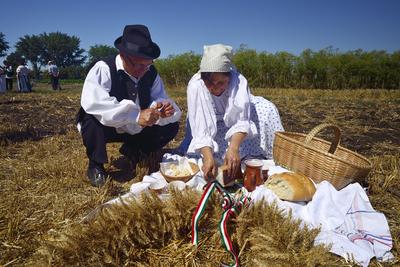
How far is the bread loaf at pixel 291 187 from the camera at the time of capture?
2.51m

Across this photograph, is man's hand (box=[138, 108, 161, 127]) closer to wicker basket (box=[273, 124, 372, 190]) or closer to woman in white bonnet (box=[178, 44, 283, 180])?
woman in white bonnet (box=[178, 44, 283, 180])

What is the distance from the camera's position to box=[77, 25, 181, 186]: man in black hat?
295 centimetres

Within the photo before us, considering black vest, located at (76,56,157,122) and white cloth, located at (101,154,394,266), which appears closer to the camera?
white cloth, located at (101,154,394,266)

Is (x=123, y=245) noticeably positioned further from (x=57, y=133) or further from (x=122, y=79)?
(x=57, y=133)

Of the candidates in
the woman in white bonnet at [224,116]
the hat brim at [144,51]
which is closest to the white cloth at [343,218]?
the woman in white bonnet at [224,116]

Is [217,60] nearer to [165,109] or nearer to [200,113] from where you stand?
[200,113]

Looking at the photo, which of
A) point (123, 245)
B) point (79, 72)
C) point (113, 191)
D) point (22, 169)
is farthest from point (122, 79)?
point (79, 72)

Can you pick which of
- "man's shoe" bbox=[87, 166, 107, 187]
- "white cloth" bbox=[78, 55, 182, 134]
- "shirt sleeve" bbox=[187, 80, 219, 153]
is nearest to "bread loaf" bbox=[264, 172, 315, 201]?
"shirt sleeve" bbox=[187, 80, 219, 153]

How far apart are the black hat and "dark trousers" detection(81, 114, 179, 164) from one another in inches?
32.5

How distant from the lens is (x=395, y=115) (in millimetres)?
7355

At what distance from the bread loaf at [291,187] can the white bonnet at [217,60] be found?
3.87 feet

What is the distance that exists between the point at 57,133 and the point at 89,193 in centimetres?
315

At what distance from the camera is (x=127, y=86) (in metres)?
3.25

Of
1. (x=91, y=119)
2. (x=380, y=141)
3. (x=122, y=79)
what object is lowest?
(x=380, y=141)
